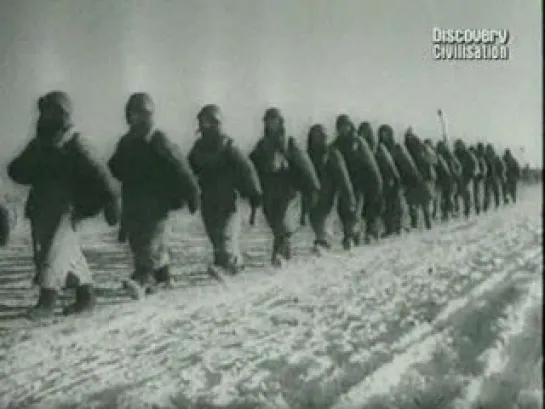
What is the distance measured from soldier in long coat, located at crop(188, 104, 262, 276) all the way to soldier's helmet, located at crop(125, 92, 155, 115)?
12cm

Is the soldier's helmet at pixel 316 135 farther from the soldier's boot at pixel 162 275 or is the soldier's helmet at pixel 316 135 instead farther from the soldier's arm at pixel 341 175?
the soldier's boot at pixel 162 275

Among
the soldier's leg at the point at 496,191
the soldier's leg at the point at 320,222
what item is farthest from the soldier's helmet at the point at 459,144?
the soldier's leg at the point at 320,222

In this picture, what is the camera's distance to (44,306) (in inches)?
91.7

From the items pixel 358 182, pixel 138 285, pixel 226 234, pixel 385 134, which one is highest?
pixel 385 134

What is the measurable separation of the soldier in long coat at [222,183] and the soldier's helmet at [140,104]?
0.12m

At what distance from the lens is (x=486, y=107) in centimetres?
227

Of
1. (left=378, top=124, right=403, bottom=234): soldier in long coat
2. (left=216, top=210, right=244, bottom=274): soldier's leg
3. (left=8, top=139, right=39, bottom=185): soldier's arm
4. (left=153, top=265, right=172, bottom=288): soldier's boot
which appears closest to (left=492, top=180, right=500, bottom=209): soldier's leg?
(left=378, top=124, right=403, bottom=234): soldier in long coat

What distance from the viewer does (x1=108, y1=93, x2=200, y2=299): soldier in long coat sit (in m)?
2.32

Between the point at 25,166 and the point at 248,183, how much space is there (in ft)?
1.76

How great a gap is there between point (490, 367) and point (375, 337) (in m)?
0.26

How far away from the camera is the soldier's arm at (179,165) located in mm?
2311

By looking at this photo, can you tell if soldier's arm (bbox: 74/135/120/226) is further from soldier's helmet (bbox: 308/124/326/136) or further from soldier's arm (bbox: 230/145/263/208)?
soldier's helmet (bbox: 308/124/326/136)

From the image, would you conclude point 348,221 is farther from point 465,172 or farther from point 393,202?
point 465,172

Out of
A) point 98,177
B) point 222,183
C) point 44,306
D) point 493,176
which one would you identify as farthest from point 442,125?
point 44,306
